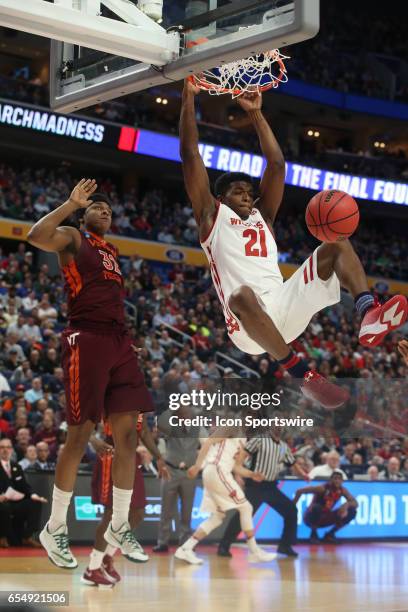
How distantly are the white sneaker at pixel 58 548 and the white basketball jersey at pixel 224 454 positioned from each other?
6033mm

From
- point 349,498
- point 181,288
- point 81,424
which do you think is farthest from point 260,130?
point 181,288

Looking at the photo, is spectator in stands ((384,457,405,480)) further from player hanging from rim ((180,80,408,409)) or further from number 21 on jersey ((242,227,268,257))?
number 21 on jersey ((242,227,268,257))

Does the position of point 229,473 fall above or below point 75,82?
below

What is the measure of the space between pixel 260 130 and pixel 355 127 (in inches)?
1177

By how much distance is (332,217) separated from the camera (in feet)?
19.9

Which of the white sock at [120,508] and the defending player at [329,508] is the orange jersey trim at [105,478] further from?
the defending player at [329,508]

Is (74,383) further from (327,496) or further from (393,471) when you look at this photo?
(393,471)

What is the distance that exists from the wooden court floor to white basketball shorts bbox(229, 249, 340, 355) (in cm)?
281

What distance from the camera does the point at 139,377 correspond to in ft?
22.5

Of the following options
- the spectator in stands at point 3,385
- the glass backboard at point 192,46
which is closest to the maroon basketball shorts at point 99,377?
the glass backboard at point 192,46

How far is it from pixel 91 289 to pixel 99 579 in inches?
143

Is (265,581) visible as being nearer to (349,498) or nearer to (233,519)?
(233,519)

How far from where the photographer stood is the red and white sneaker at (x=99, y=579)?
9.05m

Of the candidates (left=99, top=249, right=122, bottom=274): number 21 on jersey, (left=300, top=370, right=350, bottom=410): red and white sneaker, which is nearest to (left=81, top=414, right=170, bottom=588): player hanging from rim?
(left=99, top=249, right=122, bottom=274): number 21 on jersey
